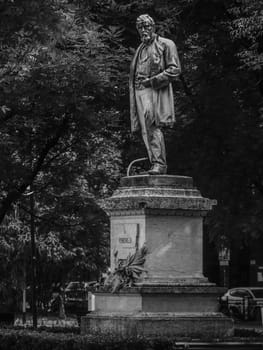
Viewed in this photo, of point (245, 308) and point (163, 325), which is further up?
point (245, 308)

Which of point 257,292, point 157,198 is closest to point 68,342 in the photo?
point 157,198

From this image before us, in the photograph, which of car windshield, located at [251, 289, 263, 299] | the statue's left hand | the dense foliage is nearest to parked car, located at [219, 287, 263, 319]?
car windshield, located at [251, 289, 263, 299]

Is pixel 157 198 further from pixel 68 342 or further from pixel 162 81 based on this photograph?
pixel 68 342

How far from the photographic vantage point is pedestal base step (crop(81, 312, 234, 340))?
18484 mm

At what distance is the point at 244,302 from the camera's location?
4984 centimetres

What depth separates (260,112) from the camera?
26531 mm

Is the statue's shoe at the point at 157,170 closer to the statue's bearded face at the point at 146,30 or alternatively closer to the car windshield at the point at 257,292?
the statue's bearded face at the point at 146,30

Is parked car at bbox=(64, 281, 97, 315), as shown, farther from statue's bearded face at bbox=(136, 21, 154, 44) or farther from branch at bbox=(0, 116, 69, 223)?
statue's bearded face at bbox=(136, 21, 154, 44)

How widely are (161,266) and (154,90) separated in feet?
10.3

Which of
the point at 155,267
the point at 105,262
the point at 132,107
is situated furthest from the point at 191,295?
the point at 105,262

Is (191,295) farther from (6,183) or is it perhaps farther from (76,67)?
(6,183)

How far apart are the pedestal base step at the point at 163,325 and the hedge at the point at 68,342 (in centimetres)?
76

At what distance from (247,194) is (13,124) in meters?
6.57

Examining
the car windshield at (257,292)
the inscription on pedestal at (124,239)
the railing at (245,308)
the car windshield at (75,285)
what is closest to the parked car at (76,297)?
the car windshield at (75,285)
